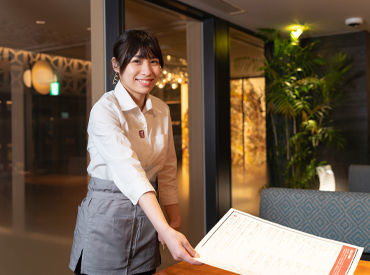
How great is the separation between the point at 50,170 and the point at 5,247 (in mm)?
552

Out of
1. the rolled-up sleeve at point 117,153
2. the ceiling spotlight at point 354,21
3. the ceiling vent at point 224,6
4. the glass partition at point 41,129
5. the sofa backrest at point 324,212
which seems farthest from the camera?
the ceiling spotlight at point 354,21

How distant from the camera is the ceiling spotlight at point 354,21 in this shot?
466 cm

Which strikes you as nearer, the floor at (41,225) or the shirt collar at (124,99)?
the shirt collar at (124,99)

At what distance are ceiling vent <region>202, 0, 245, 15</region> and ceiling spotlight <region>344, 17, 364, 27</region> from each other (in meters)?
1.34

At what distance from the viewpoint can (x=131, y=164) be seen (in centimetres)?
121

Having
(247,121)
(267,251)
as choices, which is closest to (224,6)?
(247,121)

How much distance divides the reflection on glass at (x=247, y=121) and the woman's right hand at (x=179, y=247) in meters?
3.83

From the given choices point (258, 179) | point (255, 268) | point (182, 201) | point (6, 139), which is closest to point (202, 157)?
point (182, 201)

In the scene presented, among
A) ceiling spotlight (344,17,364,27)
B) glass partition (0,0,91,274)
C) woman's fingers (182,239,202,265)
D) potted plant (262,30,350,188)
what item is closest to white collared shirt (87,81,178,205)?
woman's fingers (182,239,202,265)

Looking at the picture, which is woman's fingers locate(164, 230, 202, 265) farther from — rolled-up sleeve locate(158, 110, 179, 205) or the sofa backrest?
the sofa backrest

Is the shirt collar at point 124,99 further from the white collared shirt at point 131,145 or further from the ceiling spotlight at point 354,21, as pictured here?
the ceiling spotlight at point 354,21

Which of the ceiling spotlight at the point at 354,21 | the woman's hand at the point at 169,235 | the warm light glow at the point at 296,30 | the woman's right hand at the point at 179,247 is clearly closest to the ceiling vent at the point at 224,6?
the warm light glow at the point at 296,30

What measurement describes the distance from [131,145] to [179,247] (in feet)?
1.58

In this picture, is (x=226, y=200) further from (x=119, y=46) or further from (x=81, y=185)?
(x=119, y=46)
